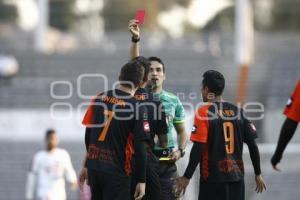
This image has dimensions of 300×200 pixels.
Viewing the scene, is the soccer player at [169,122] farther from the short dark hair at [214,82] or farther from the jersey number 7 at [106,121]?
the jersey number 7 at [106,121]

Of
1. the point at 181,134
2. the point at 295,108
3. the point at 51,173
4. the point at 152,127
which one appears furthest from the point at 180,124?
the point at 51,173

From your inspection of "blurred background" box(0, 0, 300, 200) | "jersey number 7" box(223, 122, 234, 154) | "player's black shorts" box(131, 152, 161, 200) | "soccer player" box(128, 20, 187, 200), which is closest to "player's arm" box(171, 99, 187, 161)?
"soccer player" box(128, 20, 187, 200)

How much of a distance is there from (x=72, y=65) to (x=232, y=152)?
19.1 metres

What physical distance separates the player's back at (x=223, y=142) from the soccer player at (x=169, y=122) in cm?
53

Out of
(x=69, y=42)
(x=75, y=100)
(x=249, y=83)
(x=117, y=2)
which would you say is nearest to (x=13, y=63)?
(x=75, y=100)

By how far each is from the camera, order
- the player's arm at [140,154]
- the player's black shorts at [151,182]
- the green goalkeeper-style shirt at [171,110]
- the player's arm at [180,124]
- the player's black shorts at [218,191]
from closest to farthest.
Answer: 1. the player's arm at [140,154]
2. the player's black shorts at [218,191]
3. the player's black shorts at [151,182]
4. the green goalkeeper-style shirt at [171,110]
5. the player's arm at [180,124]

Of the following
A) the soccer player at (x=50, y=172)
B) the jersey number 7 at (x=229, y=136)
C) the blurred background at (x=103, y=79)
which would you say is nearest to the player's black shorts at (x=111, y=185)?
the jersey number 7 at (x=229, y=136)

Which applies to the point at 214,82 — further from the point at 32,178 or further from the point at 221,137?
the point at 32,178

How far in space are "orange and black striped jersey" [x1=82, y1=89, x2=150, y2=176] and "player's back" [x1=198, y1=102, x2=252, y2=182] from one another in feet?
2.12

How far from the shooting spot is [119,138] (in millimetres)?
7395

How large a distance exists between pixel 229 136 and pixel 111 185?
117cm

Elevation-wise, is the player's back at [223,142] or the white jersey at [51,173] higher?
the player's back at [223,142]

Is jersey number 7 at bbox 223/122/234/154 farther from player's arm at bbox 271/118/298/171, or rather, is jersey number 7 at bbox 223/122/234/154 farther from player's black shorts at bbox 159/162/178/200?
player's arm at bbox 271/118/298/171

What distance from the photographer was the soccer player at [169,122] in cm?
833
